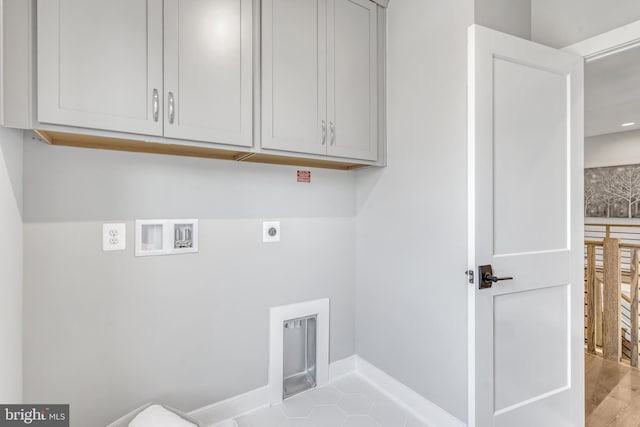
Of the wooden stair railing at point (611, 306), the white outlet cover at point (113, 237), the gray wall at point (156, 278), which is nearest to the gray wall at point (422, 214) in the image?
the gray wall at point (156, 278)

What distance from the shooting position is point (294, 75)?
1657mm

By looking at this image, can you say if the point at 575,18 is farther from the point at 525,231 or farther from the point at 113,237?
the point at 113,237

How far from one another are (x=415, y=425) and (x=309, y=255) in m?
1.15

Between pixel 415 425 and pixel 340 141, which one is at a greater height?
pixel 340 141

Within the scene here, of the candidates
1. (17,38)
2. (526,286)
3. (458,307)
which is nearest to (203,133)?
(17,38)

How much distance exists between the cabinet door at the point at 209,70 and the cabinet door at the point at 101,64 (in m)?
0.05

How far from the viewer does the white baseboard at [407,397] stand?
5.37 ft

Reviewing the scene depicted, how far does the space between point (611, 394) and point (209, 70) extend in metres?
3.31

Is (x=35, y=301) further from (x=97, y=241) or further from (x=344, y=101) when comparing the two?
(x=344, y=101)

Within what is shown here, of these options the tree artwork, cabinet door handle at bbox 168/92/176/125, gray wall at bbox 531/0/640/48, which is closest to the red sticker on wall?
cabinet door handle at bbox 168/92/176/125

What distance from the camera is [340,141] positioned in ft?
5.98

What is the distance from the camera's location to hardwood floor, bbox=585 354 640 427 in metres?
1.88

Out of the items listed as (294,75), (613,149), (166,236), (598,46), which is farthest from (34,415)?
(613,149)

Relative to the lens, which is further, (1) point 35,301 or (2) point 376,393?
(2) point 376,393
